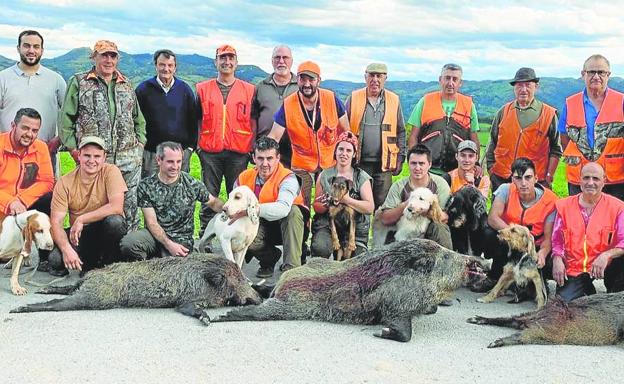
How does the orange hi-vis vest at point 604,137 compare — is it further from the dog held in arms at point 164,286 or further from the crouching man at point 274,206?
the dog held in arms at point 164,286

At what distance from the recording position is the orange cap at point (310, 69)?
8.20 m

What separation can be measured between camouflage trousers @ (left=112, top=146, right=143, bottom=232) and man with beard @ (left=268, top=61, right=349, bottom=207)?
1.72 metres

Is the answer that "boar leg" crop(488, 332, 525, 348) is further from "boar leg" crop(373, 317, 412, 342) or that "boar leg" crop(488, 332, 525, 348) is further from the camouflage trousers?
the camouflage trousers

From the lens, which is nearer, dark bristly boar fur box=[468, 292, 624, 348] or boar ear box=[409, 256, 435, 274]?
dark bristly boar fur box=[468, 292, 624, 348]

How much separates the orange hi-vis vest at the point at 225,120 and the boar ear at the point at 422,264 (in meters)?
3.90

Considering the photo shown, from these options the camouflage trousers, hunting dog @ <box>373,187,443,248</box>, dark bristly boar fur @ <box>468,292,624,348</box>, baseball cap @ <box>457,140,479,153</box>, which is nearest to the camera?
dark bristly boar fur @ <box>468,292,624,348</box>

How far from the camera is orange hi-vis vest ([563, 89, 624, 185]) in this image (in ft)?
25.1

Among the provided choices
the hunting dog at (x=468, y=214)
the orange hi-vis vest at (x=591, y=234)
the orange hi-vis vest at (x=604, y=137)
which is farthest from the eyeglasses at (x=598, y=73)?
the hunting dog at (x=468, y=214)

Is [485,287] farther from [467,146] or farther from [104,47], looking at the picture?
[104,47]

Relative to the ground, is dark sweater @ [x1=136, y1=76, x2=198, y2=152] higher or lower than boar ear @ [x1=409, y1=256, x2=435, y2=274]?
higher

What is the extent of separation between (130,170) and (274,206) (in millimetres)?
2206

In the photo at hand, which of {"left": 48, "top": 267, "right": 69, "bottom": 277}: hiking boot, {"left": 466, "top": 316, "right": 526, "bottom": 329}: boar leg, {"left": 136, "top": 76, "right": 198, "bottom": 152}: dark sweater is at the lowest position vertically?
{"left": 48, "top": 267, "right": 69, "bottom": 277}: hiking boot

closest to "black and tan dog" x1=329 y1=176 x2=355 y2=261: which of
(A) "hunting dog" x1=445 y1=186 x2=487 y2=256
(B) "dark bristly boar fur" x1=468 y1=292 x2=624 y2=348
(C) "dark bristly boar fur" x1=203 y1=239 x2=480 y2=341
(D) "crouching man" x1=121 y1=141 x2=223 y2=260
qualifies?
(A) "hunting dog" x1=445 y1=186 x2=487 y2=256

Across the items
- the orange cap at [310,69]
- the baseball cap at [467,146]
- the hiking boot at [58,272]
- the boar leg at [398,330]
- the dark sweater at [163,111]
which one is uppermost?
the orange cap at [310,69]
